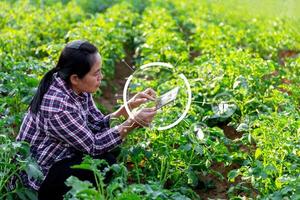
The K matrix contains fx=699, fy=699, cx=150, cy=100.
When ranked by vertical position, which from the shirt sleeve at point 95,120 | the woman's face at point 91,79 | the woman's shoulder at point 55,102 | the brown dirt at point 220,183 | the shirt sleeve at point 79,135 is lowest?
the brown dirt at point 220,183

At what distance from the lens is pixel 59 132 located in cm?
427

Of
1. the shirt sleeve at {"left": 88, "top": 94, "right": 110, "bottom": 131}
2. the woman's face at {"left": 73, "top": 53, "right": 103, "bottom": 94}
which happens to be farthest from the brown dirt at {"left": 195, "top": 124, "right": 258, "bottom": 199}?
the woman's face at {"left": 73, "top": 53, "right": 103, "bottom": 94}

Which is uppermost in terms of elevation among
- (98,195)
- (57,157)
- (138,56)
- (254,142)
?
(98,195)

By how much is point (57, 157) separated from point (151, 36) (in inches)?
131

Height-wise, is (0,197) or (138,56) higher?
(0,197)

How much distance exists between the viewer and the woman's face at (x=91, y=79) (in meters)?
4.37

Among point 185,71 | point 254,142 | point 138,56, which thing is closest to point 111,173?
point 254,142

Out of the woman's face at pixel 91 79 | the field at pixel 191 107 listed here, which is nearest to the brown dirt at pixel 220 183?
the field at pixel 191 107

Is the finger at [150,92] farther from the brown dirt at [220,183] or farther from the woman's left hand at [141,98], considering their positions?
the brown dirt at [220,183]

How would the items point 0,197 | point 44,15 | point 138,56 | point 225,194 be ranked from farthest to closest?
point 44,15
point 138,56
point 225,194
point 0,197

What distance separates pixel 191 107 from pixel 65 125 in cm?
140

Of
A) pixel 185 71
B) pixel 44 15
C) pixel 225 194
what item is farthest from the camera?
pixel 44 15

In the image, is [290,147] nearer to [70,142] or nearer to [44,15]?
[70,142]

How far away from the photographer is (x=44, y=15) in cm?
925
